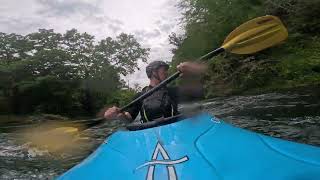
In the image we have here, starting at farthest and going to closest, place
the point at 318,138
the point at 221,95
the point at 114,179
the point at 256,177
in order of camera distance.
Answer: the point at 221,95, the point at 318,138, the point at 114,179, the point at 256,177

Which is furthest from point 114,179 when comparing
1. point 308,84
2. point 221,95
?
point 221,95

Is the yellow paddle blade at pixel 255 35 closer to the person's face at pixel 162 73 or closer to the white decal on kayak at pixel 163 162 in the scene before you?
the person's face at pixel 162 73

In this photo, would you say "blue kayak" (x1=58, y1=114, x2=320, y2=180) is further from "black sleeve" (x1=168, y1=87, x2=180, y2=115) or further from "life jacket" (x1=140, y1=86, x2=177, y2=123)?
"black sleeve" (x1=168, y1=87, x2=180, y2=115)

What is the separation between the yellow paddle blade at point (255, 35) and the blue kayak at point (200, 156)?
4.05 feet

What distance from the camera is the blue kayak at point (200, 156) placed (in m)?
2.82

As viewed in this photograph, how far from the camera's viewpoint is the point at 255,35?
449cm

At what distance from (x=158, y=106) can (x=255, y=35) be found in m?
1.50

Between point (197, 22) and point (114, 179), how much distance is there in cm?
2343

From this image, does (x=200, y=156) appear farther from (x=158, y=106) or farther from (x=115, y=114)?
(x=115, y=114)

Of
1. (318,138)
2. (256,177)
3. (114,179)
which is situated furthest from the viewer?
(318,138)

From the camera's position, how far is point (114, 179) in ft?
10.3

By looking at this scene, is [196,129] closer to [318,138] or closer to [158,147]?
[158,147]

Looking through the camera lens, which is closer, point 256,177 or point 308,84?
point 256,177

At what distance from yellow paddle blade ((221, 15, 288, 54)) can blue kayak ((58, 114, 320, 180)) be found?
1.23 meters
